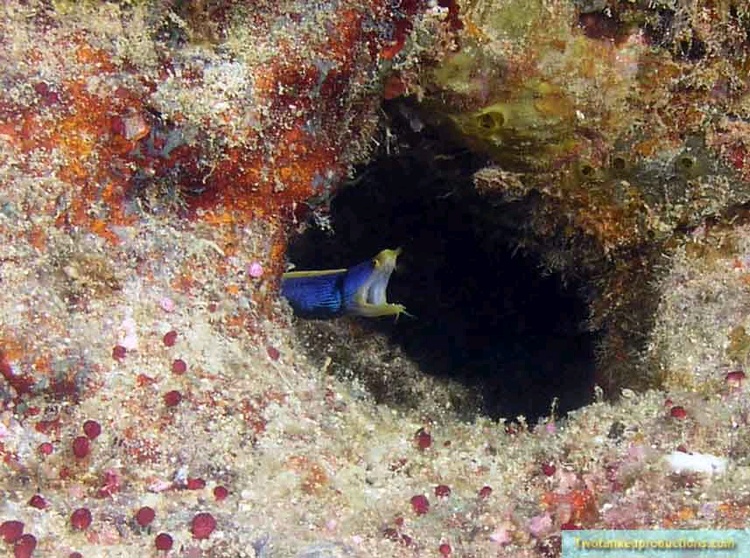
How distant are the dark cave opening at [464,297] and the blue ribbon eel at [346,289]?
2.04 ft

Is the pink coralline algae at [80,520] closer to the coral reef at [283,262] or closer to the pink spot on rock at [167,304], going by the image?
the coral reef at [283,262]

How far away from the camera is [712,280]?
134 inches

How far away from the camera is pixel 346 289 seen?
436 cm

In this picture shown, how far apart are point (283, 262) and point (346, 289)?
901 millimetres

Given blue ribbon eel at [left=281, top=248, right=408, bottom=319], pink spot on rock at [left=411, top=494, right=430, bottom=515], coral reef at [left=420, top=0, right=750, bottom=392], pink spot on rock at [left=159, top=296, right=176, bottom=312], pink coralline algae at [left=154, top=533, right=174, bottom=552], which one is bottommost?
pink coralline algae at [left=154, top=533, right=174, bottom=552]

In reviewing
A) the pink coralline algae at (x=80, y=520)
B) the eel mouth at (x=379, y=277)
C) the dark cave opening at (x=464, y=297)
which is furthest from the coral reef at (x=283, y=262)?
the dark cave opening at (x=464, y=297)

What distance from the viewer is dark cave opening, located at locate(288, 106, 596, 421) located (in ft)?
17.3

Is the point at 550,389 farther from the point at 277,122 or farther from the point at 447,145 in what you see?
the point at 277,122

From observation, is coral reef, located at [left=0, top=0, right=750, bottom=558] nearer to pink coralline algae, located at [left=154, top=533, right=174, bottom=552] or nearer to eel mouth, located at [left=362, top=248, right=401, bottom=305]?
pink coralline algae, located at [left=154, top=533, right=174, bottom=552]

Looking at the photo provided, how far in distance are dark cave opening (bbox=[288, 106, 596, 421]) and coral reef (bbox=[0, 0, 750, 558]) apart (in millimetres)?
1540

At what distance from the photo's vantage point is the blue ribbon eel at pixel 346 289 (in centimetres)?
429

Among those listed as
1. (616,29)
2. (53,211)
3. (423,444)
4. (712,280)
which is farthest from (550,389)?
(53,211)

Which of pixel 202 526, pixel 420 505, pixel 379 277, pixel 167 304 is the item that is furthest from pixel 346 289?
pixel 202 526

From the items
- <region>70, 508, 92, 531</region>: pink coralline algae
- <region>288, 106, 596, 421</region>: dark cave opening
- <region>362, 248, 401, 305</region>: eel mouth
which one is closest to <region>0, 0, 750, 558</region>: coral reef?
<region>70, 508, 92, 531</region>: pink coralline algae
